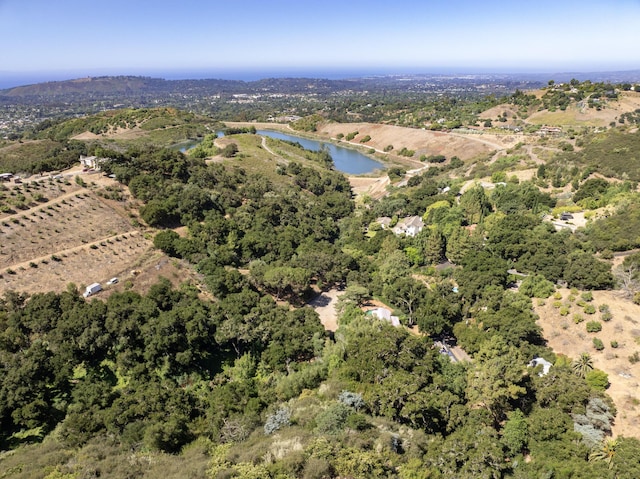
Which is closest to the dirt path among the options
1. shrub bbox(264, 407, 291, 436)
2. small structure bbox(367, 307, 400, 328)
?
small structure bbox(367, 307, 400, 328)

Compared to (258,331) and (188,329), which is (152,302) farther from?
(258,331)

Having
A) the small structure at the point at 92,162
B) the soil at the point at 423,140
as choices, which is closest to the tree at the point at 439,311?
the small structure at the point at 92,162

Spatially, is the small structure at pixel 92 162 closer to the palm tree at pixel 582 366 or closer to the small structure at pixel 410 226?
the small structure at pixel 410 226

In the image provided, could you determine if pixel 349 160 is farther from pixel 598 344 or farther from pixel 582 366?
pixel 582 366

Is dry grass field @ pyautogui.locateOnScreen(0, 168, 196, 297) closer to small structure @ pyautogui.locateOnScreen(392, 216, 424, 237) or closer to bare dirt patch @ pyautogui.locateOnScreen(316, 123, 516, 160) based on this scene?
small structure @ pyautogui.locateOnScreen(392, 216, 424, 237)

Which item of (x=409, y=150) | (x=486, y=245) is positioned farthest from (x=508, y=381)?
(x=409, y=150)

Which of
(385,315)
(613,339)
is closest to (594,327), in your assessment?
(613,339)
